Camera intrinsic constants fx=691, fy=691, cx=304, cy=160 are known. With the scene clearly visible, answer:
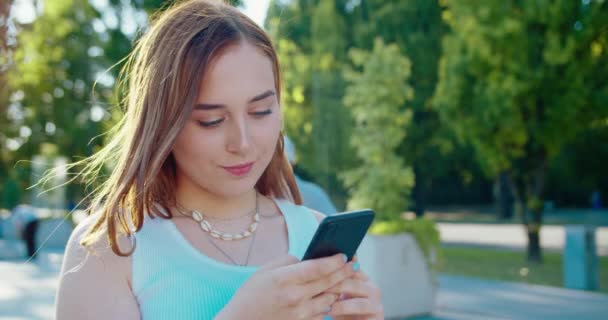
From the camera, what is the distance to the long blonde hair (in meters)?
1.22

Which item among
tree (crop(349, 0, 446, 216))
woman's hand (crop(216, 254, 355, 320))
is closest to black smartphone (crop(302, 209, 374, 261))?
woman's hand (crop(216, 254, 355, 320))

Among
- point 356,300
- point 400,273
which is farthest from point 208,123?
point 400,273

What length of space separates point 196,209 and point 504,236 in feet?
65.9

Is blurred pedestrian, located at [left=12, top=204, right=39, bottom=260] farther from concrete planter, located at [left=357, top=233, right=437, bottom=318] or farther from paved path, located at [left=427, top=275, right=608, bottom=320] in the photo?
concrete planter, located at [left=357, top=233, right=437, bottom=318]

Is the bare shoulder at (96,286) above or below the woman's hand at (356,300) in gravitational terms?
above

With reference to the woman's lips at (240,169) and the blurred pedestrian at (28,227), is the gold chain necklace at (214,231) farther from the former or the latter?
the blurred pedestrian at (28,227)

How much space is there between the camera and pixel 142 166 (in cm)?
123

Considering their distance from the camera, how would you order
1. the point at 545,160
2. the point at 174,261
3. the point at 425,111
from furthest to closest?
the point at 425,111 < the point at 545,160 < the point at 174,261

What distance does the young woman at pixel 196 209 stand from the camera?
3.79ft

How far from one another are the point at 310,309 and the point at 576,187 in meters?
35.5

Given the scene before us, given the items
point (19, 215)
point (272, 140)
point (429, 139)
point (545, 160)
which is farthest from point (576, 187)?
point (272, 140)

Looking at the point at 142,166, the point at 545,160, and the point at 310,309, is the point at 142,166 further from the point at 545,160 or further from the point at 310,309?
the point at 545,160

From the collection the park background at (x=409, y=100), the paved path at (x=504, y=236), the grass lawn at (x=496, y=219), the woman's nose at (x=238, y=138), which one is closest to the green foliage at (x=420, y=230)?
the park background at (x=409, y=100)

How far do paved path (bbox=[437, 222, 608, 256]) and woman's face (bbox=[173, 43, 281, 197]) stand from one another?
15.2 metres
